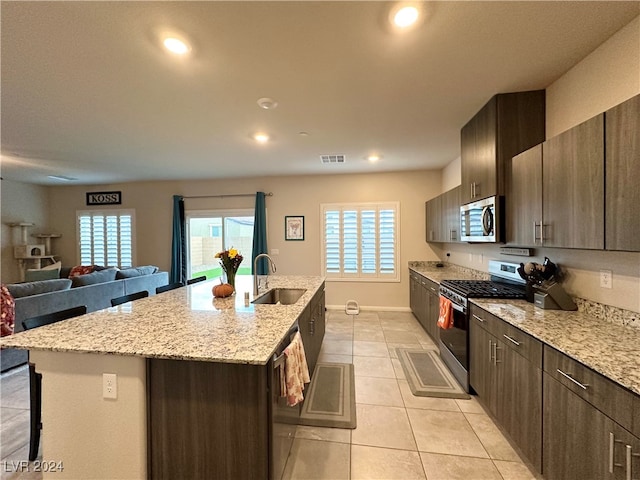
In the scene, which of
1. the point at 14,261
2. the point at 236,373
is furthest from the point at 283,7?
the point at 14,261

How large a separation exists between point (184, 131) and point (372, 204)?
3367mm

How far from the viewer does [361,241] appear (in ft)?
17.0

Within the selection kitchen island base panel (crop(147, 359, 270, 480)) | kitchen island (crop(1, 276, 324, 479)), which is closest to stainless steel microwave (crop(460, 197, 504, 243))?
kitchen island (crop(1, 276, 324, 479))

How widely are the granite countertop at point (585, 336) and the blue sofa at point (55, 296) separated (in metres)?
4.05

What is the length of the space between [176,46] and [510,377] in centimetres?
310

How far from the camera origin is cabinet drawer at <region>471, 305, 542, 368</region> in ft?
5.00

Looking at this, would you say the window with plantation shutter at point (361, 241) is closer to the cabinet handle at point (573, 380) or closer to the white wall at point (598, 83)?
the white wall at point (598, 83)

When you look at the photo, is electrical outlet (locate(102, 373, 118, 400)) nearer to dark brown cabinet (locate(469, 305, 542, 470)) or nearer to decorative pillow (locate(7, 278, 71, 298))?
dark brown cabinet (locate(469, 305, 542, 470))

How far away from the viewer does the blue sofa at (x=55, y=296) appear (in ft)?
9.41

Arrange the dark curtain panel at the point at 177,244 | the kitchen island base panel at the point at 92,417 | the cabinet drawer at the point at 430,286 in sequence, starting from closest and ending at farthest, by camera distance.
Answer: the kitchen island base panel at the point at 92,417 < the cabinet drawer at the point at 430,286 < the dark curtain panel at the point at 177,244

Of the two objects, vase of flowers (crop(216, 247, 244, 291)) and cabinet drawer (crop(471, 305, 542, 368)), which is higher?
vase of flowers (crop(216, 247, 244, 291))

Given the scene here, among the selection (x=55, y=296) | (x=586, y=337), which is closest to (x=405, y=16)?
(x=586, y=337)

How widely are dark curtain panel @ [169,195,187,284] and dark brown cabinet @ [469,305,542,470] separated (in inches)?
214

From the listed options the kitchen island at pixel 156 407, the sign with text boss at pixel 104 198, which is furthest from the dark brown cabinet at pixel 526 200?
the sign with text boss at pixel 104 198
